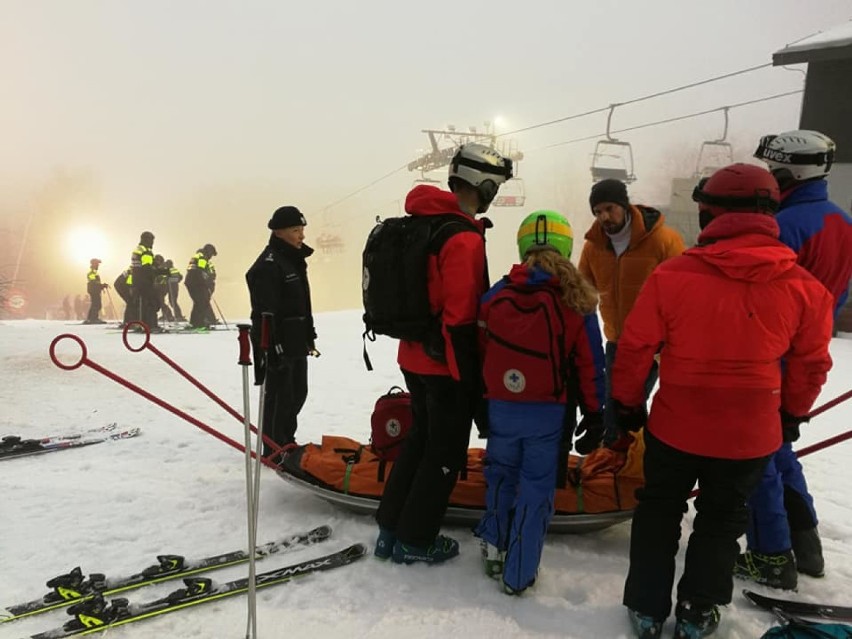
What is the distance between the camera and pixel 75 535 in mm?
2984

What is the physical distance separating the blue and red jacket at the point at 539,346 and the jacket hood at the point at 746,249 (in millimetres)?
517

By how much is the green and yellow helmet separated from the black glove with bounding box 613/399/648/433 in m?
0.69

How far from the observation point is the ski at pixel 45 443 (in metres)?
4.22

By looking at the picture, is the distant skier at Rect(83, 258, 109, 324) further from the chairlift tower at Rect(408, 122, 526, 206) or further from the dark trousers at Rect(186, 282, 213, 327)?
the chairlift tower at Rect(408, 122, 526, 206)

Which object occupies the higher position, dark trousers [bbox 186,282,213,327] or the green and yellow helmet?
the green and yellow helmet

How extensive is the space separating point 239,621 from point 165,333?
10.8m

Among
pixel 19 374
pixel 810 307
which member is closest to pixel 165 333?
pixel 19 374

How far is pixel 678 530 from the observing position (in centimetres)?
213

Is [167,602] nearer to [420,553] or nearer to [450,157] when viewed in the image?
[420,553]

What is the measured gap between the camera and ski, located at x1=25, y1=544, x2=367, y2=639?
218 cm

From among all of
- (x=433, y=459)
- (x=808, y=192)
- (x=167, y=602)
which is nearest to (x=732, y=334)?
(x=808, y=192)

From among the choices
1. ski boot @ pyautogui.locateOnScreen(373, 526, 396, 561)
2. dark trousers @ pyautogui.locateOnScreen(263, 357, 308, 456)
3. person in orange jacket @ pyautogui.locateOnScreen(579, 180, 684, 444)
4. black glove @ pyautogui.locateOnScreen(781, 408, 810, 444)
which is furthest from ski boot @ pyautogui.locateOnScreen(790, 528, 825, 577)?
dark trousers @ pyautogui.locateOnScreen(263, 357, 308, 456)

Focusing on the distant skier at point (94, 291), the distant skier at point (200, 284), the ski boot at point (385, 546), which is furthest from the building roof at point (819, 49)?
the distant skier at point (94, 291)

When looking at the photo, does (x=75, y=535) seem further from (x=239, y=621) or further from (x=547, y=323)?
(x=547, y=323)
